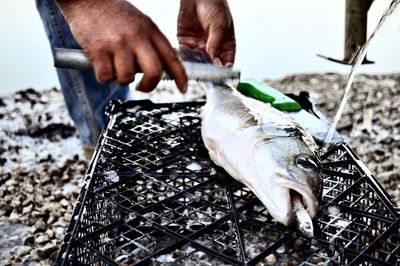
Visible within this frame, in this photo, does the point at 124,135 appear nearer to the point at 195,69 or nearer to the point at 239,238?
the point at 195,69

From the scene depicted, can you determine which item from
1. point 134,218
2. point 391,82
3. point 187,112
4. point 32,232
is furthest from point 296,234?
point 391,82

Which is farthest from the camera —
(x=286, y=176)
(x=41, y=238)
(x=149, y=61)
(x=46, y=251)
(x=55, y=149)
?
(x=55, y=149)

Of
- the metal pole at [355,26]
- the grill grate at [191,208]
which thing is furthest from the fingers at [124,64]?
the metal pole at [355,26]

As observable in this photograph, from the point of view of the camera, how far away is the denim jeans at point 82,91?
156 inches

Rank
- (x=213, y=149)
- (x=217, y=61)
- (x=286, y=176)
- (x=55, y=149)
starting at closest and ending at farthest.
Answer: (x=286, y=176) → (x=213, y=149) → (x=217, y=61) → (x=55, y=149)

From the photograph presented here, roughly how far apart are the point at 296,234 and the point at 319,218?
0.60 ft

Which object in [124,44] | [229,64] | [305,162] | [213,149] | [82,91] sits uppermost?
[124,44]

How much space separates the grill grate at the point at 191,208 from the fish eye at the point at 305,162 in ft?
0.48

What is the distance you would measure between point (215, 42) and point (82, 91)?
172 cm

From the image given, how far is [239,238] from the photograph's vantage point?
1.66m

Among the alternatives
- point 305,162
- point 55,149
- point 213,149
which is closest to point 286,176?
point 305,162

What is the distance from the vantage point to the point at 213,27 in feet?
9.26

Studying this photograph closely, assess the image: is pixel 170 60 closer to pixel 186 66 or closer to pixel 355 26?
pixel 186 66

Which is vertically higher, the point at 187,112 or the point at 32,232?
the point at 187,112
